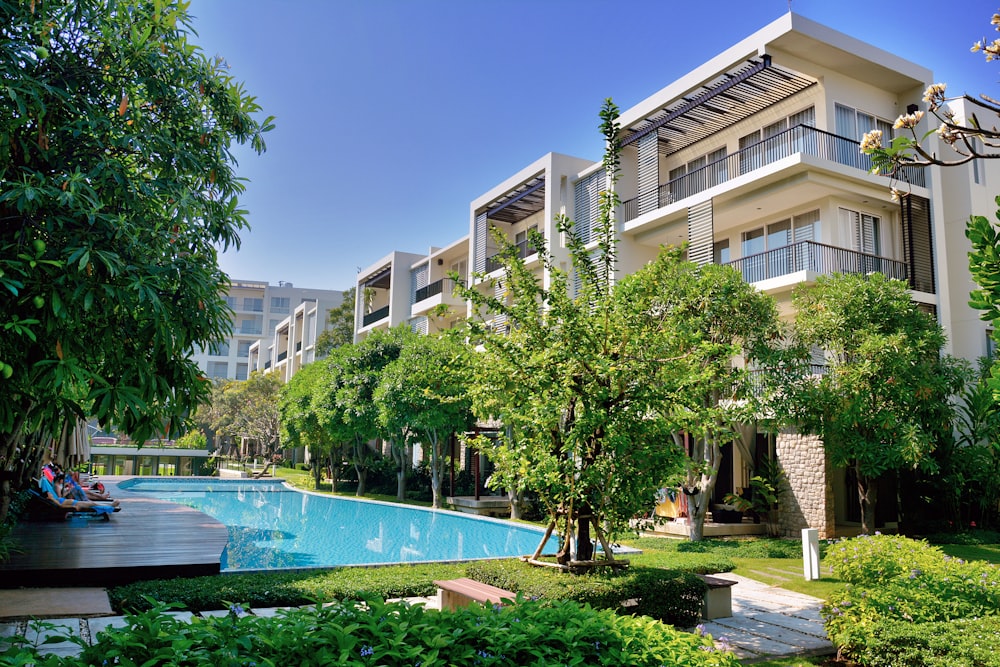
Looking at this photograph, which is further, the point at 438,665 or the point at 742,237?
the point at 742,237

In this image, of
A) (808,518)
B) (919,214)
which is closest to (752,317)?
(808,518)

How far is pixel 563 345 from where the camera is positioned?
795 cm

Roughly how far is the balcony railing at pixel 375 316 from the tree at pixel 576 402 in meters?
29.2

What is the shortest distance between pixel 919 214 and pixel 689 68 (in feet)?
23.3

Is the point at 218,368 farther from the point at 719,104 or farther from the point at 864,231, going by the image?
the point at 864,231

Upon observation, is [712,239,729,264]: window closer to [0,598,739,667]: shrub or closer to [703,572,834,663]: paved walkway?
[703,572,834,663]: paved walkway

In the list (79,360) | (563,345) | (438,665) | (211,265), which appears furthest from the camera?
(563,345)

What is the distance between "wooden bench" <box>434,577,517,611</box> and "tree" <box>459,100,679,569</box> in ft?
3.99

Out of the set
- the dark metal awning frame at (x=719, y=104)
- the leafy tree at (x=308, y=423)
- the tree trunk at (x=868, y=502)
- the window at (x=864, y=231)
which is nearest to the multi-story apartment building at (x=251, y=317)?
the leafy tree at (x=308, y=423)

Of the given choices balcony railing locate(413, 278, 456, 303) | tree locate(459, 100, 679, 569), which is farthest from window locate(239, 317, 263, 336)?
tree locate(459, 100, 679, 569)

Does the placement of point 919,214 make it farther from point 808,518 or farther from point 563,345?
point 563,345

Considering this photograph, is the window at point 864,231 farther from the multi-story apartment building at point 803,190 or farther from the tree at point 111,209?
the tree at point 111,209

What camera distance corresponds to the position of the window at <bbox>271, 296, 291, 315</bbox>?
73000 mm

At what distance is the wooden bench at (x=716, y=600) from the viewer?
28.1 feet
